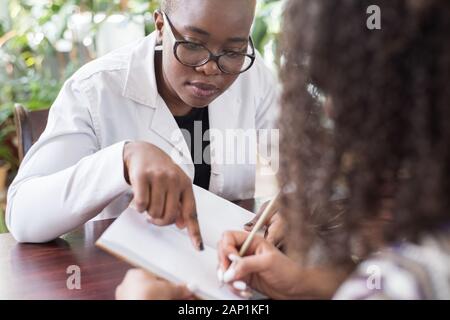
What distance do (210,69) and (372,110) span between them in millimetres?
715

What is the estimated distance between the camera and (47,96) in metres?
3.48

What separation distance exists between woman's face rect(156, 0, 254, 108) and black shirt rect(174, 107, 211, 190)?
17 centimetres

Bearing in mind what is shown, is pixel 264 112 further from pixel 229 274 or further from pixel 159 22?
pixel 229 274

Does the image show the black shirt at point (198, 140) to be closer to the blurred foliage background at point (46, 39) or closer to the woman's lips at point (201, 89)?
the woman's lips at point (201, 89)

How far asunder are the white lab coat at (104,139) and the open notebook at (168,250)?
0.42 ft

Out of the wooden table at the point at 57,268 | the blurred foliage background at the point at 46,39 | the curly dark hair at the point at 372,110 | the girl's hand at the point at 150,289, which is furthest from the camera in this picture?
the blurred foliage background at the point at 46,39

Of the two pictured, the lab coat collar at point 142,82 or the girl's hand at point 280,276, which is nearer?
the girl's hand at point 280,276

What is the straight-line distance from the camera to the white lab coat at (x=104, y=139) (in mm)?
1093

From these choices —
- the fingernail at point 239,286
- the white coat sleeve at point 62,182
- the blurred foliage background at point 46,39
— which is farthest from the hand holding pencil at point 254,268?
the blurred foliage background at point 46,39

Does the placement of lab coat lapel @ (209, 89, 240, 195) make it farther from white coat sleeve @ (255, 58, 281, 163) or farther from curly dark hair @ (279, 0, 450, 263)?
curly dark hair @ (279, 0, 450, 263)

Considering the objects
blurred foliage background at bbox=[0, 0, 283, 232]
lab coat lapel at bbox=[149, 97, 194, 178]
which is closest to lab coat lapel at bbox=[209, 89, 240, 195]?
lab coat lapel at bbox=[149, 97, 194, 178]

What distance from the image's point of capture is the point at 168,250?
0.90 meters

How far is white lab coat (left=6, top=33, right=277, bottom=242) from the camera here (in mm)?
1093
